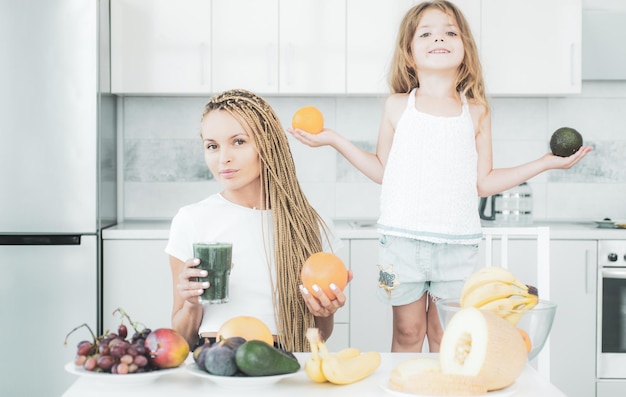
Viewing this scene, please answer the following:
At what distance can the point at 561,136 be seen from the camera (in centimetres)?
192

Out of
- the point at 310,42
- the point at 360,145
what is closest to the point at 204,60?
the point at 310,42

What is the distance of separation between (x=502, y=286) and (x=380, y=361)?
0.72 ft

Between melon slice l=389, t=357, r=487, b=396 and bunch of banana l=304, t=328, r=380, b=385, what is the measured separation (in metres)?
0.05

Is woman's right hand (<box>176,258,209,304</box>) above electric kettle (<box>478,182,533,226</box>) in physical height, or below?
below

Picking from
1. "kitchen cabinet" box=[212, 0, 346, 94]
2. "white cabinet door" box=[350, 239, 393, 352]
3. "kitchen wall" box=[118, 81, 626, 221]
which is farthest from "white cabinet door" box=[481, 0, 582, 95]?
"white cabinet door" box=[350, 239, 393, 352]

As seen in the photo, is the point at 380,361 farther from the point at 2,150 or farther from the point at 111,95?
the point at 111,95

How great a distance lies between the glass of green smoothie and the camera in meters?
1.34

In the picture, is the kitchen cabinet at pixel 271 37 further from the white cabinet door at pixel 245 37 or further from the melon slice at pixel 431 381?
the melon slice at pixel 431 381

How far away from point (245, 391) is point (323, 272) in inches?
14.1

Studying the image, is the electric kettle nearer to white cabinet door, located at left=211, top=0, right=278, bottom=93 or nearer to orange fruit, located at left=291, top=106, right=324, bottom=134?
white cabinet door, located at left=211, top=0, right=278, bottom=93

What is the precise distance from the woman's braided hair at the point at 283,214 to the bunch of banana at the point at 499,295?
0.55m

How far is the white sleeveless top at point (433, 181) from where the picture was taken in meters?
1.98

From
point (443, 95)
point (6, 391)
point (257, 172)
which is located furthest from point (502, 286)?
point (6, 391)

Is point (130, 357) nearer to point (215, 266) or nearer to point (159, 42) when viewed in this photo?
point (215, 266)
